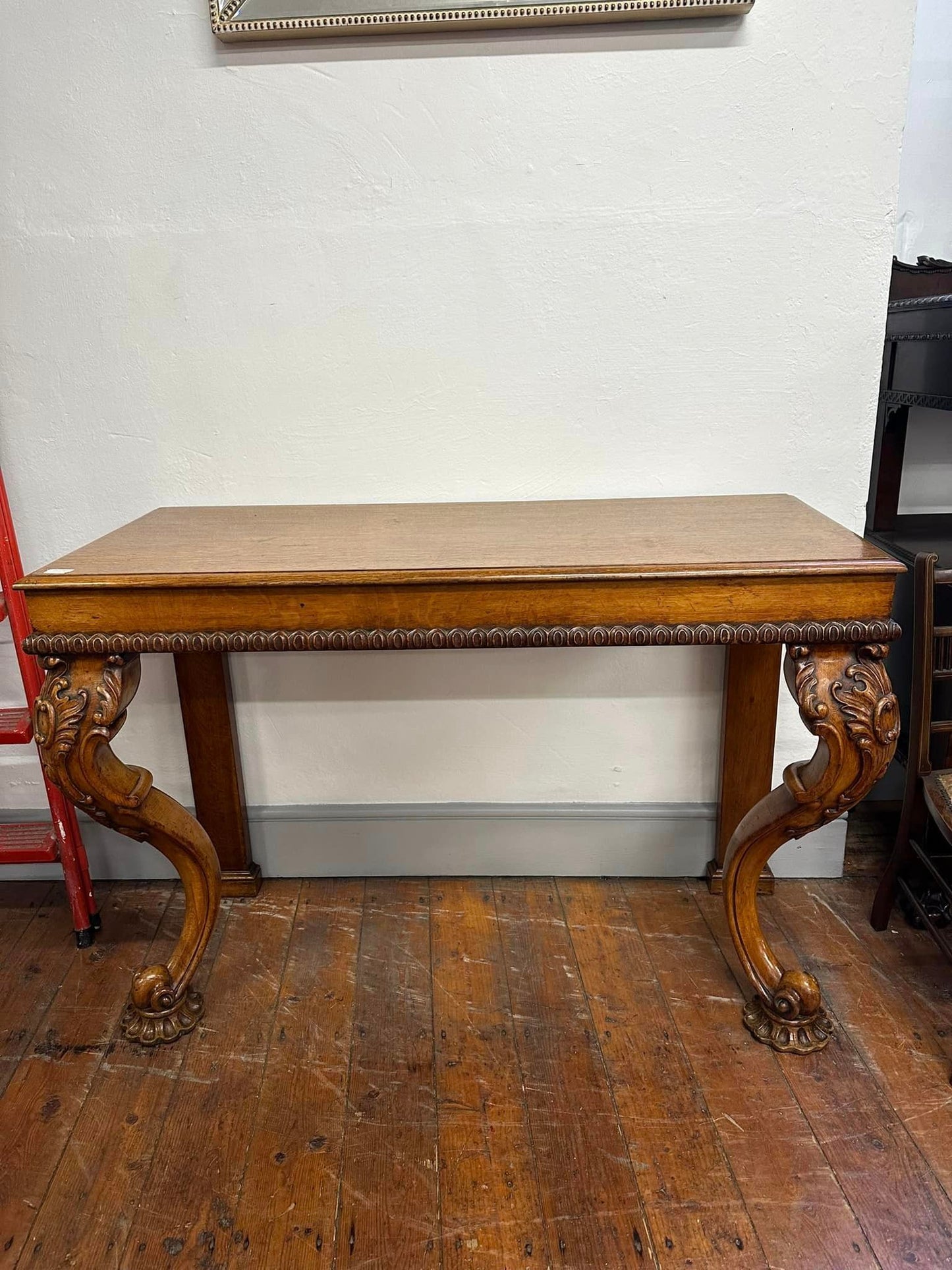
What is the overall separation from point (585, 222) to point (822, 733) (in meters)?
1.13

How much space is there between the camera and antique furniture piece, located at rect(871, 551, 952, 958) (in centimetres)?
174

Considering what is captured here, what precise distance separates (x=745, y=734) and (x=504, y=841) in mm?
639

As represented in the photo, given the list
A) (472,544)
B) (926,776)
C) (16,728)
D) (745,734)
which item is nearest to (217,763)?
(16,728)

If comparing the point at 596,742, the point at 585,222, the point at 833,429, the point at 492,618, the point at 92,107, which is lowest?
the point at 596,742

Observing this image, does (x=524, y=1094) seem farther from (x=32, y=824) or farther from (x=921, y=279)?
(x=921, y=279)

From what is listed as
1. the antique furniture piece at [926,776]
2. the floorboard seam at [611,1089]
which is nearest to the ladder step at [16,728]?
the floorboard seam at [611,1089]

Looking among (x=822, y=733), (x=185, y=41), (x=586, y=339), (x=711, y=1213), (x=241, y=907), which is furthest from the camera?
(x=241, y=907)

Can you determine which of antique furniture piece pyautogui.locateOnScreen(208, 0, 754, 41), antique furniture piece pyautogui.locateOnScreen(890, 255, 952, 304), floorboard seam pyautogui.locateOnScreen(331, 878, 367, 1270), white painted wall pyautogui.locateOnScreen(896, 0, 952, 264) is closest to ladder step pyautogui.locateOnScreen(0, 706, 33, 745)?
floorboard seam pyautogui.locateOnScreen(331, 878, 367, 1270)

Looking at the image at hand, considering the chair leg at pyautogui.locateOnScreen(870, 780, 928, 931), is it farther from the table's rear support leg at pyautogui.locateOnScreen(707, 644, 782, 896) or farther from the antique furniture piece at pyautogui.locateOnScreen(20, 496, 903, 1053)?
the antique furniture piece at pyautogui.locateOnScreen(20, 496, 903, 1053)

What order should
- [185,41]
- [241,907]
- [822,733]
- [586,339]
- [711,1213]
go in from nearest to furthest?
[711,1213]
[822,733]
[185,41]
[586,339]
[241,907]

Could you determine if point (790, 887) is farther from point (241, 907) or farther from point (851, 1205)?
point (241, 907)

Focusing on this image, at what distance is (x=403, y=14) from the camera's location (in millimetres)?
1754

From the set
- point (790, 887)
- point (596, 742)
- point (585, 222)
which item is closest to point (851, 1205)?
point (790, 887)

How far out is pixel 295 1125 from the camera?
1.57 meters
